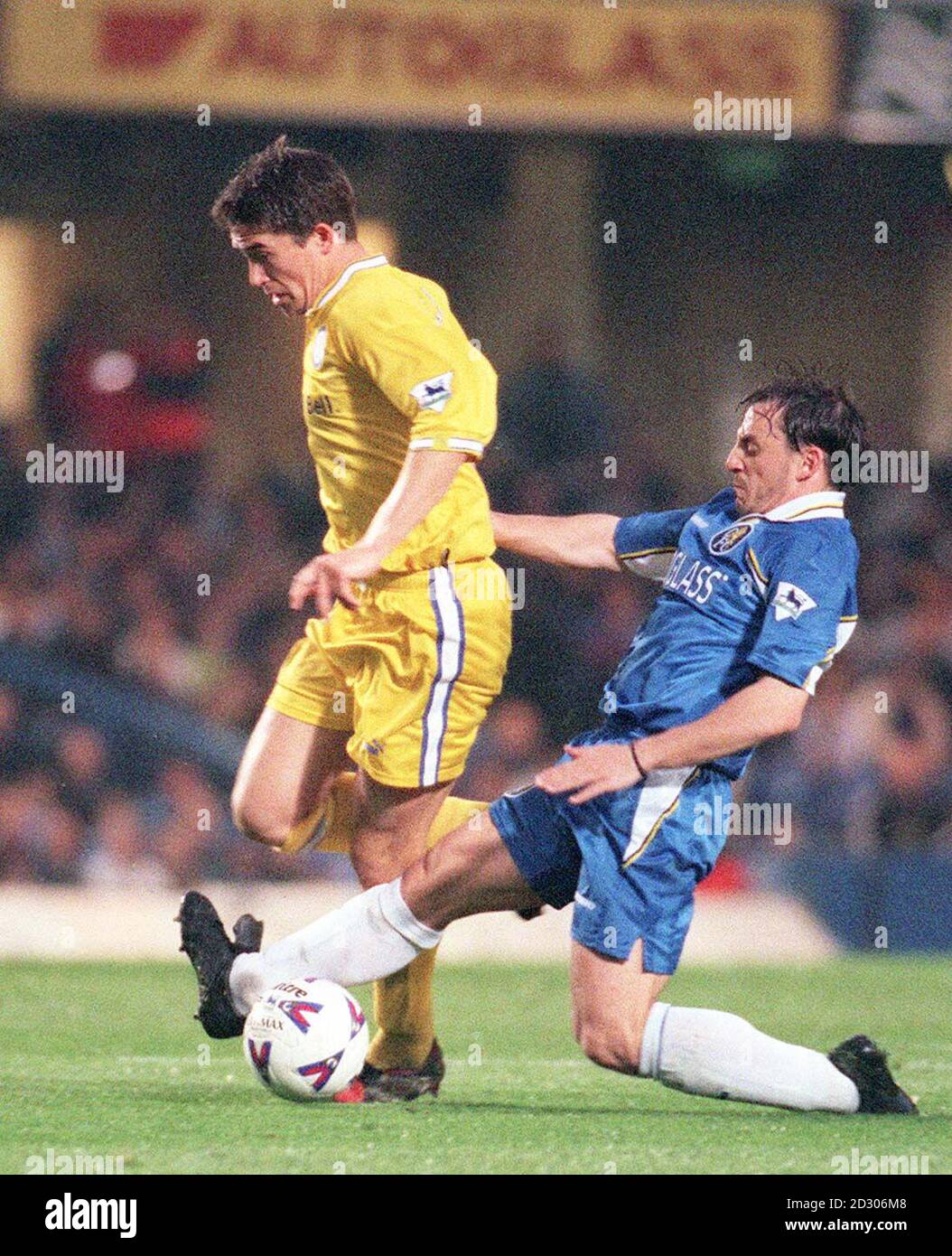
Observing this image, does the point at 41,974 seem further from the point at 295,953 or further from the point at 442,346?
the point at 442,346

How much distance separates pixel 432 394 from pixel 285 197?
550mm

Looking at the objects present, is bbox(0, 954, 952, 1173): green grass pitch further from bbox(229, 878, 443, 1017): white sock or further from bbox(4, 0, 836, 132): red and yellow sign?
bbox(4, 0, 836, 132): red and yellow sign

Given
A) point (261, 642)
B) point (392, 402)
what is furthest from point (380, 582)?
point (261, 642)

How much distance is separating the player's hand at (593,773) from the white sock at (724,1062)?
0.56m

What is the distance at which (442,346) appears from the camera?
4.73 m

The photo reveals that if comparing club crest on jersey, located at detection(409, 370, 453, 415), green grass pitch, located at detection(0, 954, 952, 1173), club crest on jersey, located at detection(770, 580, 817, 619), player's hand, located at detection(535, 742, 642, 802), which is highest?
club crest on jersey, located at detection(409, 370, 453, 415)

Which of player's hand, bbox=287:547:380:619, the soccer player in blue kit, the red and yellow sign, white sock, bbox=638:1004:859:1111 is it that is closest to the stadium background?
the red and yellow sign

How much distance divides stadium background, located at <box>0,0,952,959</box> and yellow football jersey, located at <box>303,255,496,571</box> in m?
3.78

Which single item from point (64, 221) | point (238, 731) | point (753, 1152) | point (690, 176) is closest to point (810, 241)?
point (690, 176)

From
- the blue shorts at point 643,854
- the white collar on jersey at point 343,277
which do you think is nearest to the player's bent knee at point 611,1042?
the blue shorts at point 643,854

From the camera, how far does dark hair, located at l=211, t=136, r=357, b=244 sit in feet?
15.7

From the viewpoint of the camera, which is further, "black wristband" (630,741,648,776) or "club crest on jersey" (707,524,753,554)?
"club crest on jersey" (707,524,753,554)

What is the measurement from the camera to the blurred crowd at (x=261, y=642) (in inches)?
363

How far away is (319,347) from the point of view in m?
4.89
